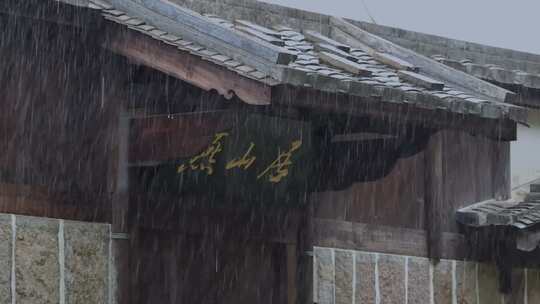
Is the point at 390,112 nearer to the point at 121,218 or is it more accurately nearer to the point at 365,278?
the point at 121,218

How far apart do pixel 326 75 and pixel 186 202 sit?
5.81 ft

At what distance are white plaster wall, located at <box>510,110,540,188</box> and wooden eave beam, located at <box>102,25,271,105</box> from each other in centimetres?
568

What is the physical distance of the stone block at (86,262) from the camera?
24.6 ft

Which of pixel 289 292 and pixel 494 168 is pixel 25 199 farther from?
pixel 494 168

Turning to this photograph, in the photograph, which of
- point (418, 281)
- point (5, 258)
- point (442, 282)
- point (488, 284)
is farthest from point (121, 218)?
point (488, 284)

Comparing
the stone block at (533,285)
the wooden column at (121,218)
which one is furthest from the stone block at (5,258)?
Result: the stone block at (533,285)

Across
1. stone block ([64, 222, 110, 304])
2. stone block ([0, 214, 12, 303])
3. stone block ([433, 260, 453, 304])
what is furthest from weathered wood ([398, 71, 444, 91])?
stone block ([0, 214, 12, 303])

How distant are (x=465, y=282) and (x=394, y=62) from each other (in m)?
2.80

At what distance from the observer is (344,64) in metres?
7.79

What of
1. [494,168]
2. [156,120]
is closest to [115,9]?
[156,120]

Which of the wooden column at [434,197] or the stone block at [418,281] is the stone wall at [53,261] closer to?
the stone block at [418,281]

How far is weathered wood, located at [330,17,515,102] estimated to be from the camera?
8.79 metres

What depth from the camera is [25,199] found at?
731 cm

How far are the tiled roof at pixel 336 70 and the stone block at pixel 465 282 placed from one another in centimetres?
233
